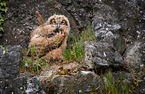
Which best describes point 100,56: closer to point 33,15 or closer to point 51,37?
point 51,37

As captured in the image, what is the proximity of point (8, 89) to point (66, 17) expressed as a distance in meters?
2.75

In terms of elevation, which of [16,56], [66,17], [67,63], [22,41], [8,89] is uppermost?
[66,17]

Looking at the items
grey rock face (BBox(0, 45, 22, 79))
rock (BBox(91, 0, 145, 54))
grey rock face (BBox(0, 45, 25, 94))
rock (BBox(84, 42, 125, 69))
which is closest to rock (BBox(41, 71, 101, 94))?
rock (BBox(84, 42, 125, 69))

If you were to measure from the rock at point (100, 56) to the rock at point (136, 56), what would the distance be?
0.38 meters

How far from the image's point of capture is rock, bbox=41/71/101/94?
9.11 feet

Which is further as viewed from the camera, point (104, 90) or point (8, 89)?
point (104, 90)

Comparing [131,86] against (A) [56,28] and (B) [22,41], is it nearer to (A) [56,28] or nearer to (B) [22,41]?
(A) [56,28]

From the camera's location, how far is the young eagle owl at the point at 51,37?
3.83 meters

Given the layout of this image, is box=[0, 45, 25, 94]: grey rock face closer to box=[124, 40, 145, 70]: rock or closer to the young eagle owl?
the young eagle owl

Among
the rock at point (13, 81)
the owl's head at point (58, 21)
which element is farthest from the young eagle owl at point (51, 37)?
the rock at point (13, 81)

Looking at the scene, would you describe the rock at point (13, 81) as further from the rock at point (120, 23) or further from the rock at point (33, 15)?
the rock at point (120, 23)

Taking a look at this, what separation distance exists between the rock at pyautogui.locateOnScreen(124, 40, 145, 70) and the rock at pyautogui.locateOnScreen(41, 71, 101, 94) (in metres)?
1.16

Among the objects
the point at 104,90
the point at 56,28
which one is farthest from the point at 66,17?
the point at 104,90

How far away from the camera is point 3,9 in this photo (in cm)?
430
